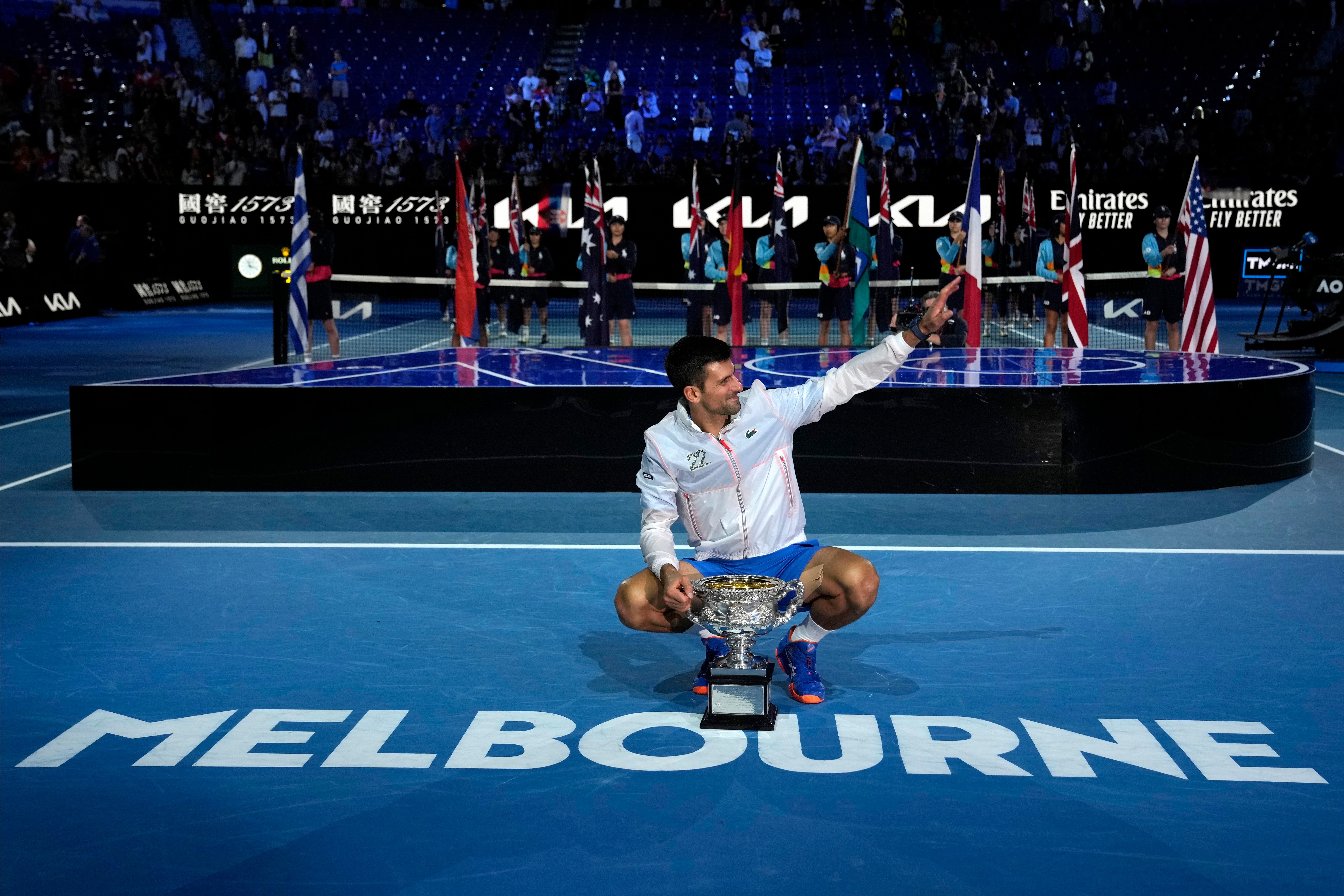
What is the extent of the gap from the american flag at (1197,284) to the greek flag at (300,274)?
9596mm

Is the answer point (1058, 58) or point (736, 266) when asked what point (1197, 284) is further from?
point (1058, 58)

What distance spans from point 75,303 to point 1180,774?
27.7 metres

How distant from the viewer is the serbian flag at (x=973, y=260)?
1333 centimetres

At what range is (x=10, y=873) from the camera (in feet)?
13.0

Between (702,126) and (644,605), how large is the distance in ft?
96.7

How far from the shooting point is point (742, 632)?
498cm

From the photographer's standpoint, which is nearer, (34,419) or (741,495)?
(741,495)

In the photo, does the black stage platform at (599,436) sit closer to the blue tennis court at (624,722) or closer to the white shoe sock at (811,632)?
the blue tennis court at (624,722)

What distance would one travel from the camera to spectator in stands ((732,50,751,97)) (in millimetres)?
35438

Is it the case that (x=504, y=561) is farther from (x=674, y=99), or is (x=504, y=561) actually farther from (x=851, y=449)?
(x=674, y=99)

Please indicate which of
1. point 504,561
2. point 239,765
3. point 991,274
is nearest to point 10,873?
point 239,765

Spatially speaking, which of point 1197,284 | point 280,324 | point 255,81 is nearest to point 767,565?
point 280,324

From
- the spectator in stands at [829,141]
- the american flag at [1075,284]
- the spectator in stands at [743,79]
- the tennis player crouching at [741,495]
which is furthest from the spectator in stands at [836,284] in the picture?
the spectator in stands at [743,79]

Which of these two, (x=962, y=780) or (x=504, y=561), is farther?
(x=504, y=561)
